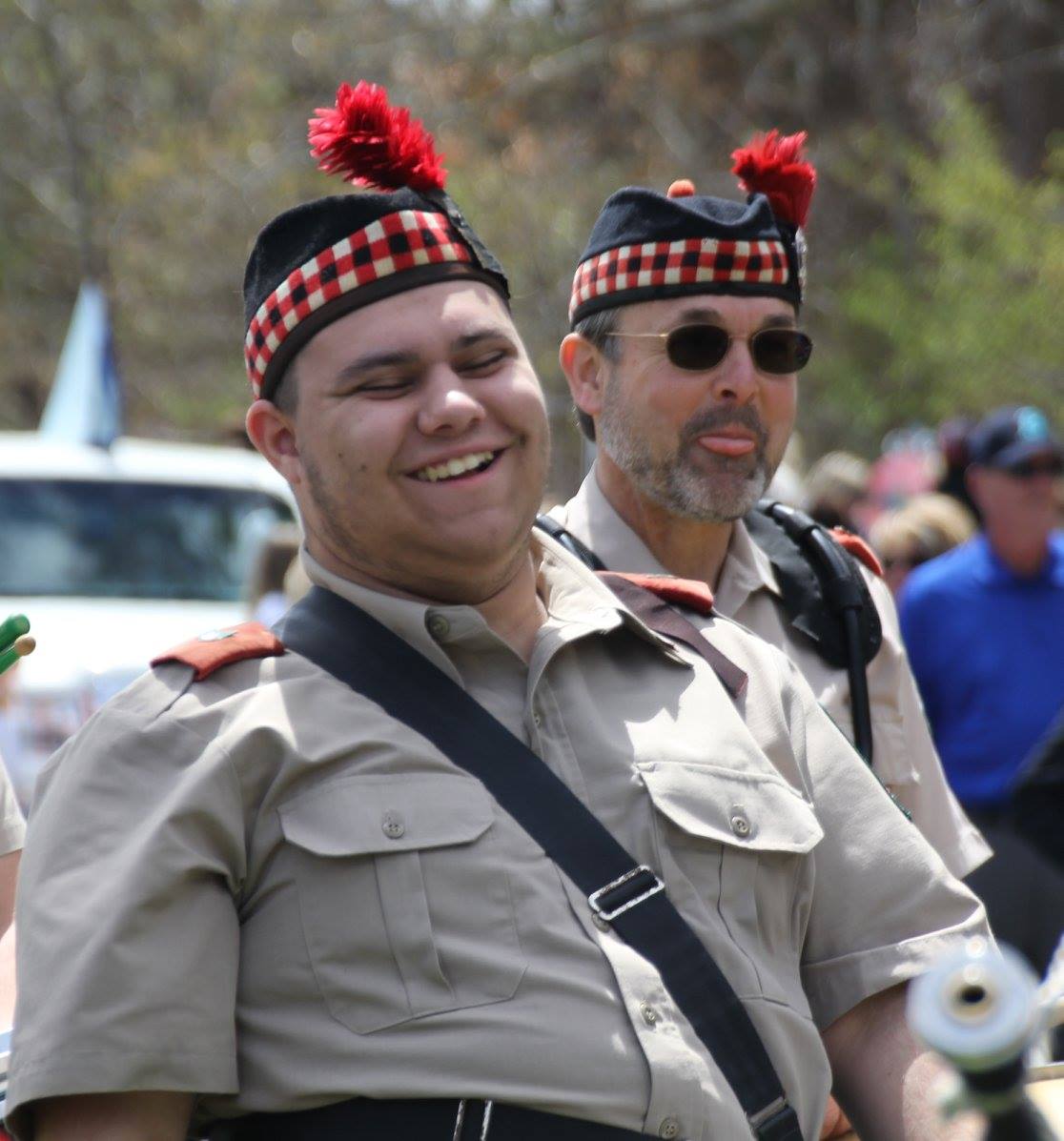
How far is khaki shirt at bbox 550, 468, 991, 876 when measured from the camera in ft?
11.6

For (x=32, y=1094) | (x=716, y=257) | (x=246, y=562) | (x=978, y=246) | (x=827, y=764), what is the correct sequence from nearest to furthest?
(x=32, y=1094)
(x=827, y=764)
(x=716, y=257)
(x=246, y=562)
(x=978, y=246)

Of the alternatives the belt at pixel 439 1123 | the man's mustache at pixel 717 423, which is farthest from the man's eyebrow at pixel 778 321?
the belt at pixel 439 1123

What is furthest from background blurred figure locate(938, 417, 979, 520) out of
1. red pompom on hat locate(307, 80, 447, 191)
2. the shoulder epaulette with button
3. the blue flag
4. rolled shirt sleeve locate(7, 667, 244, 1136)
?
rolled shirt sleeve locate(7, 667, 244, 1136)

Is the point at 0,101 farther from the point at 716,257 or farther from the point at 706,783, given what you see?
the point at 706,783

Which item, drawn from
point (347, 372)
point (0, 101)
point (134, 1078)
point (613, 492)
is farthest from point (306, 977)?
point (0, 101)

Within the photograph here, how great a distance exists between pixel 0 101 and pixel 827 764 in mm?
17627

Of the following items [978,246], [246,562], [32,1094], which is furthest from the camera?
[978,246]

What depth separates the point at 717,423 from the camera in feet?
11.7

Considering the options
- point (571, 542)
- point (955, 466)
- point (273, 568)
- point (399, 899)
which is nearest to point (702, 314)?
point (571, 542)

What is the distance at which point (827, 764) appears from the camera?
2604mm

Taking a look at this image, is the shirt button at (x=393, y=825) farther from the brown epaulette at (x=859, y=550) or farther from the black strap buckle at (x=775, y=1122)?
the brown epaulette at (x=859, y=550)

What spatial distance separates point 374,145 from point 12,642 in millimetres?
852

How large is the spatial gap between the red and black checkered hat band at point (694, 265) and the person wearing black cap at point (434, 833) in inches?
38.2

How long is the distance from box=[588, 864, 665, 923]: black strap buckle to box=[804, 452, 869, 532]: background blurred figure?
6.23m
